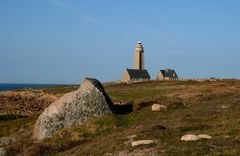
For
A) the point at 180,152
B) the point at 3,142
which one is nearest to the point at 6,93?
the point at 3,142

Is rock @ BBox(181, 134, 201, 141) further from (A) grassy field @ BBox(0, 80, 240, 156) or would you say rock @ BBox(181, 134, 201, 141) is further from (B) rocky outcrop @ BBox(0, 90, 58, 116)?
(B) rocky outcrop @ BBox(0, 90, 58, 116)

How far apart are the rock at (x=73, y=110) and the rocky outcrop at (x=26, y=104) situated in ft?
132

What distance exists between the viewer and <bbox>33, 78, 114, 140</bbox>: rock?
43.3m

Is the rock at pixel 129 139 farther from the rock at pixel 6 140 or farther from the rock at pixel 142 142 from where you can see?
the rock at pixel 6 140

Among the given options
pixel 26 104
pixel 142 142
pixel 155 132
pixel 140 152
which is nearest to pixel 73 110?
pixel 155 132

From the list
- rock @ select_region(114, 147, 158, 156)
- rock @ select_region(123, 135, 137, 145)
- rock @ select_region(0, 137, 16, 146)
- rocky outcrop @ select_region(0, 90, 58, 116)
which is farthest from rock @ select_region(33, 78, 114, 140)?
rocky outcrop @ select_region(0, 90, 58, 116)

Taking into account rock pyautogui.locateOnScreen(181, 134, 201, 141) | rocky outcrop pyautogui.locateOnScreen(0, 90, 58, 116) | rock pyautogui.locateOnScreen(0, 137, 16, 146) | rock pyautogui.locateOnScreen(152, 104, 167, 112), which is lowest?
rock pyautogui.locateOnScreen(0, 137, 16, 146)

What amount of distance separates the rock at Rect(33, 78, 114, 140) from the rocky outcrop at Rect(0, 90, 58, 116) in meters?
40.1

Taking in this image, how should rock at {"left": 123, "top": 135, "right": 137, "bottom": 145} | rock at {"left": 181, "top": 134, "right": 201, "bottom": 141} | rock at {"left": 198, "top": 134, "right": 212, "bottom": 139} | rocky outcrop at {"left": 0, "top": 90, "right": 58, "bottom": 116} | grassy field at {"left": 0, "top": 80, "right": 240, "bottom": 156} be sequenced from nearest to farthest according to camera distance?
Result: grassy field at {"left": 0, "top": 80, "right": 240, "bottom": 156} < rock at {"left": 181, "top": 134, "right": 201, "bottom": 141} < rock at {"left": 198, "top": 134, "right": 212, "bottom": 139} < rock at {"left": 123, "top": 135, "right": 137, "bottom": 145} < rocky outcrop at {"left": 0, "top": 90, "right": 58, "bottom": 116}

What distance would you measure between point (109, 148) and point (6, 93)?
116 m

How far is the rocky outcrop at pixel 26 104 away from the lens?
89.3 m

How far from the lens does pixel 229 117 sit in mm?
38938

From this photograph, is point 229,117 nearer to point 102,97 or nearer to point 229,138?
point 229,138

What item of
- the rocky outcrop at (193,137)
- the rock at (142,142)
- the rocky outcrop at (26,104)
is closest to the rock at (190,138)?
the rocky outcrop at (193,137)
